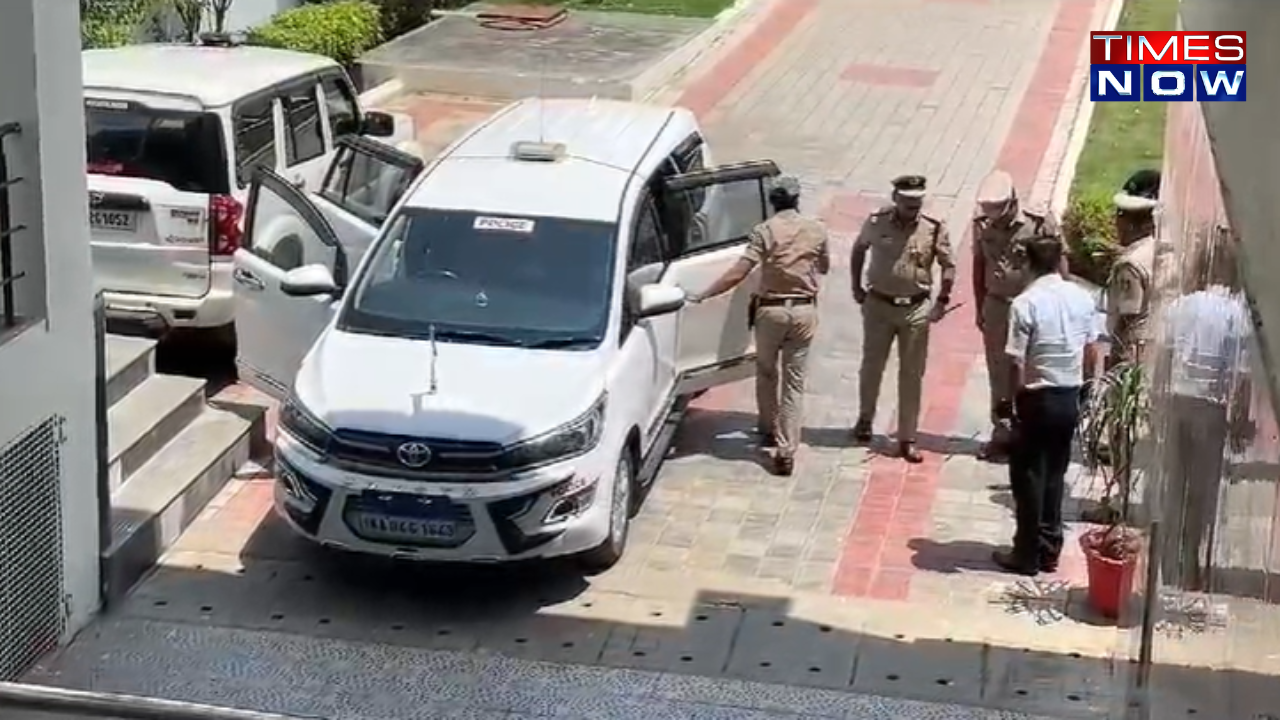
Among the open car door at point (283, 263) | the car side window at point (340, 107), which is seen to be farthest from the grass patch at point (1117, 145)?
the open car door at point (283, 263)

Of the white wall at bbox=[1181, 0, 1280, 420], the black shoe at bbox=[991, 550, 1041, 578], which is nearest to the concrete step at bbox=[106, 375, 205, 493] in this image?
the black shoe at bbox=[991, 550, 1041, 578]

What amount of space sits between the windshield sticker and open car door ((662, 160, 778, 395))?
0.89m

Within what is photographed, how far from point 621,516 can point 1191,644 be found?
533 cm

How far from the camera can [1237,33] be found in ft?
18.0

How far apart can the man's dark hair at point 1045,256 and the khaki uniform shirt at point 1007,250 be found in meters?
0.84

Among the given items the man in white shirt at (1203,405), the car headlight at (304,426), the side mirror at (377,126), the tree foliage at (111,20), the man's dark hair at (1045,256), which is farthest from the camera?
the tree foliage at (111,20)

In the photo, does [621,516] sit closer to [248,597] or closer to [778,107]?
[248,597]

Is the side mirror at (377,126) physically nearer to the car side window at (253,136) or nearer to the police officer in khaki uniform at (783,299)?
the car side window at (253,136)

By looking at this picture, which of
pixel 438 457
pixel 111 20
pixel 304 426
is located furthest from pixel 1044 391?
pixel 111 20

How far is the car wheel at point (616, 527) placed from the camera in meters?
9.45

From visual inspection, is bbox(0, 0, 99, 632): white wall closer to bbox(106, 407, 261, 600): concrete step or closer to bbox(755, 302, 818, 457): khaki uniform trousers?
bbox(106, 407, 261, 600): concrete step

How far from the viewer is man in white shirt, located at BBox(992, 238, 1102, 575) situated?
9.34 m

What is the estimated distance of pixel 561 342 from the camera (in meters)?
9.60

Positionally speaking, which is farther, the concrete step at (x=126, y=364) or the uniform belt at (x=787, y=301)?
the uniform belt at (x=787, y=301)
